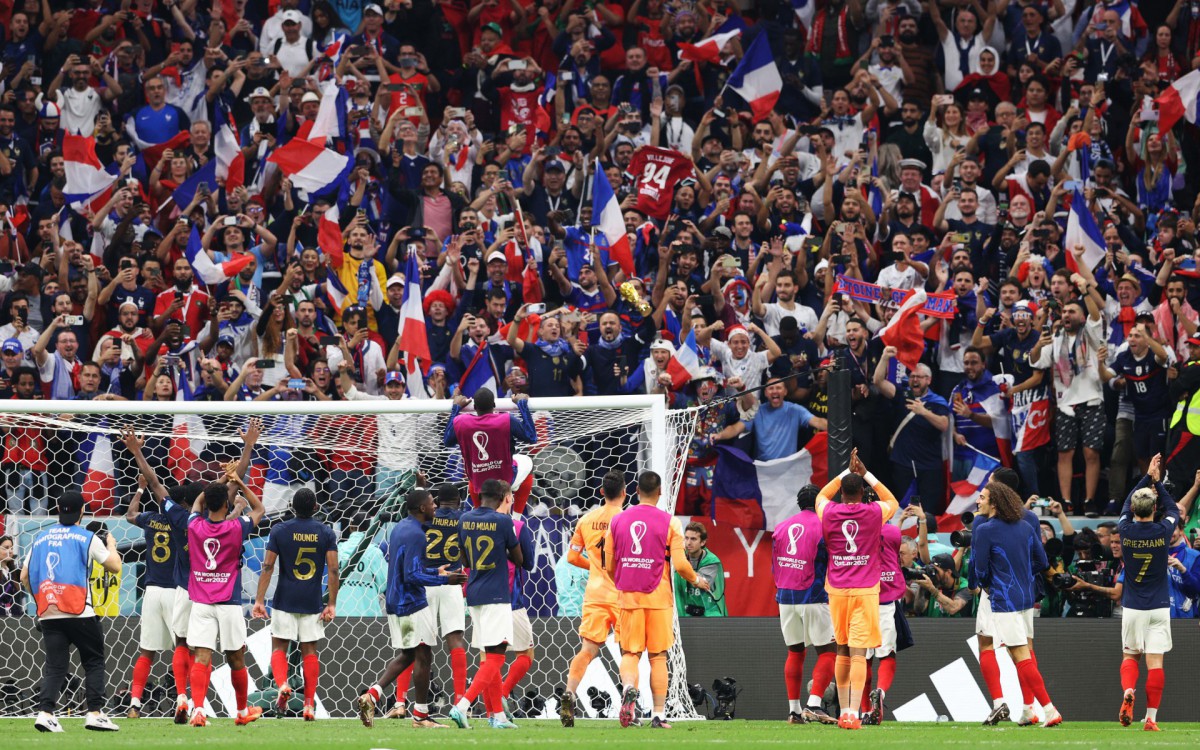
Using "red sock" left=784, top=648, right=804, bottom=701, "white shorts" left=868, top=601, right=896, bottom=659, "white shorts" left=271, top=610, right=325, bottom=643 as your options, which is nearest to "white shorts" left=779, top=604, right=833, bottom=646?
"red sock" left=784, top=648, right=804, bottom=701

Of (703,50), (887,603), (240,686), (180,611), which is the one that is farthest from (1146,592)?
(703,50)

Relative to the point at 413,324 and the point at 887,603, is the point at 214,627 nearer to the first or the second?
the point at 887,603

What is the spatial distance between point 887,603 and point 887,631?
0.25 metres

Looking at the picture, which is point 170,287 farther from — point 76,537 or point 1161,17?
point 1161,17

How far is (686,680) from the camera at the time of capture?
1551 cm

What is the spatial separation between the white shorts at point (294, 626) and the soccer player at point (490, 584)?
1370mm

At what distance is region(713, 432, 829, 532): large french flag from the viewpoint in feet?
57.2

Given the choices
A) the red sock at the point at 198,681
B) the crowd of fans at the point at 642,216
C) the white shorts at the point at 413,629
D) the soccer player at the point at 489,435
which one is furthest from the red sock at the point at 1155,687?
the red sock at the point at 198,681

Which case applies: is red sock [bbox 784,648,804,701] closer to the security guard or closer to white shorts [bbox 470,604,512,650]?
white shorts [bbox 470,604,512,650]

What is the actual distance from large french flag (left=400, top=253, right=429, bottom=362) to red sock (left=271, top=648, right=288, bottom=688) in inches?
222

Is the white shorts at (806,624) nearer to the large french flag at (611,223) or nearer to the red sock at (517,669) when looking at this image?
the red sock at (517,669)

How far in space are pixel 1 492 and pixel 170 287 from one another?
3895mm

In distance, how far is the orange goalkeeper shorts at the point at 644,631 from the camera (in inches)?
508

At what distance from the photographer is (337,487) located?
16531mm
